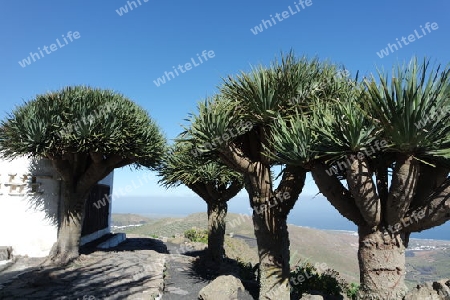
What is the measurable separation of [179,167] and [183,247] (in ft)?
26.8

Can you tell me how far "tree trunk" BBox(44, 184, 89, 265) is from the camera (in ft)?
37.2

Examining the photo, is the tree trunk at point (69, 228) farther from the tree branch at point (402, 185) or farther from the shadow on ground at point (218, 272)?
the tree branch at point (402, 185)

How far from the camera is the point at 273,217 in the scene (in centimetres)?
795

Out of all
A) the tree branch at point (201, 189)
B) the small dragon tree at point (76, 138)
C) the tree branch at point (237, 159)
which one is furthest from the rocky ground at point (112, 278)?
the tree branch at point (237, 159)

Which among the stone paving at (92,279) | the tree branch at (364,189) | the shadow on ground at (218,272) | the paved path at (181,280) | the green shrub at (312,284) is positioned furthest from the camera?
the green shrub at (312,284)

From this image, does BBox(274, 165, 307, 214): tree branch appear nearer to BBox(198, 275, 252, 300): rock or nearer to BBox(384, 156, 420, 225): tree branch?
BBox(198, 275, 252, 300): rock

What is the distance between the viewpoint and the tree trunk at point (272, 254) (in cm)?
782

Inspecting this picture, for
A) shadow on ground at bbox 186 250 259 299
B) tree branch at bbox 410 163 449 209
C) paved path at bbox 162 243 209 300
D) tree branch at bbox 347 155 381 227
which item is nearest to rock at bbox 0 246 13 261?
paved path at bbox 162 243 209 300

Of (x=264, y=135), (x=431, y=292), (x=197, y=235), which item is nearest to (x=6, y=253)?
(x=264, y=135)

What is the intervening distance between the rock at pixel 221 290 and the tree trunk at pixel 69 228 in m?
5.79

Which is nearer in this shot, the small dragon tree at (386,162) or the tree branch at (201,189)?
the small dragon tree at (386,162)

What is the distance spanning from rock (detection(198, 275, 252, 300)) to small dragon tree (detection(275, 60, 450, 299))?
2.97 meters

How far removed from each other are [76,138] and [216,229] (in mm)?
6241

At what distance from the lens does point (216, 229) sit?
13.2 m
